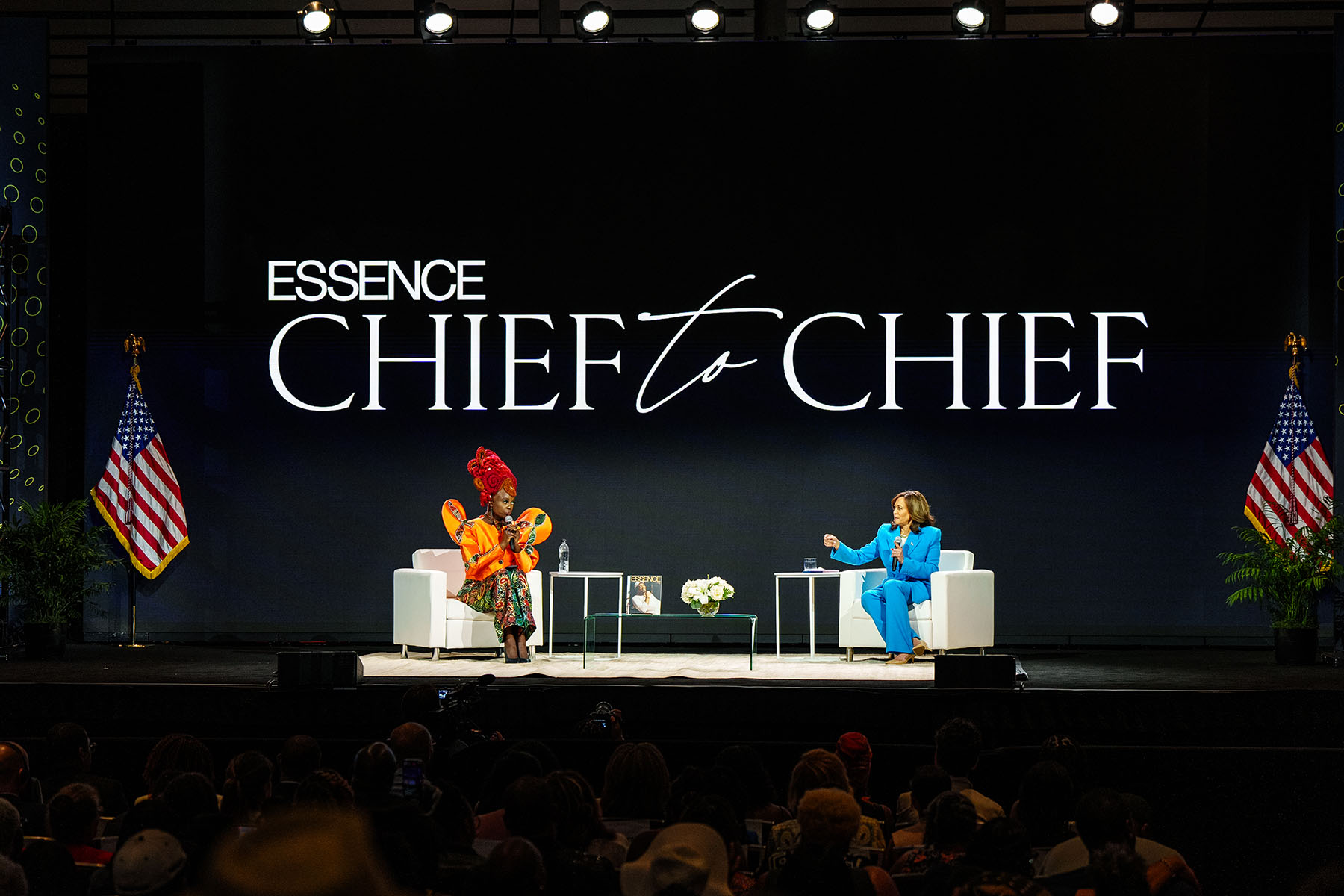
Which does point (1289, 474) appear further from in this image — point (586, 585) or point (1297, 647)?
point (586, 585)

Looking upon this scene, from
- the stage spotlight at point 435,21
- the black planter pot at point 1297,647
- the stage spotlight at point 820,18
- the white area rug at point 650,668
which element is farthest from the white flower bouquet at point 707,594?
the stage spotlight at point 435,21

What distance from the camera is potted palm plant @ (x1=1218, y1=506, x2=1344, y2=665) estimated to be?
8.35 metres

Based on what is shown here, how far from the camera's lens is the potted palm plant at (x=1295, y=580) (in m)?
8.35

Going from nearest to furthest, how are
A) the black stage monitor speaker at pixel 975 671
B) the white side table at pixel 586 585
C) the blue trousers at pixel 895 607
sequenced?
the black stage monitor speaker at pixel 975 671, the blue trousers at pixel 895 607, the white side table at pixel 586 585

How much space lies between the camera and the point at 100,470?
31.6ft

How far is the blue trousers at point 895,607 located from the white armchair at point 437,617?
79.1 inches

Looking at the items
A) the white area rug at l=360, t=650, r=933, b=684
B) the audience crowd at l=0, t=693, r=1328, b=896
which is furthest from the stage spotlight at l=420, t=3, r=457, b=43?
the audience crowd at l=0, t=693, r=1328, b=896

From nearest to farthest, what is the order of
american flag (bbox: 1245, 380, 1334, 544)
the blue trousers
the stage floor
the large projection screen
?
the stage floor → the blue trousers → american flag (bbox: 1245, 380, 1334, 544) → the large projection screen

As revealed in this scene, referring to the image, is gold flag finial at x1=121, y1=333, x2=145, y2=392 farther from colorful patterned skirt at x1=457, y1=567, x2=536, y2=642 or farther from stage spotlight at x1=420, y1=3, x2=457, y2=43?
colorful patterned skirt at x1=457, y1=567, x2=536, y2=642

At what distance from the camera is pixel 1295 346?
30.6ft

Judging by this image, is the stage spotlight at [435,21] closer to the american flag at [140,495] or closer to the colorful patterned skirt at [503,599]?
the american flag at [140,495]

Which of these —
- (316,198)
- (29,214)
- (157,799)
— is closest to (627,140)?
(316,198)

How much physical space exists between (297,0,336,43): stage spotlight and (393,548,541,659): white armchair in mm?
3637

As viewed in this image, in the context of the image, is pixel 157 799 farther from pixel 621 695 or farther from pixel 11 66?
pixel 11 66
